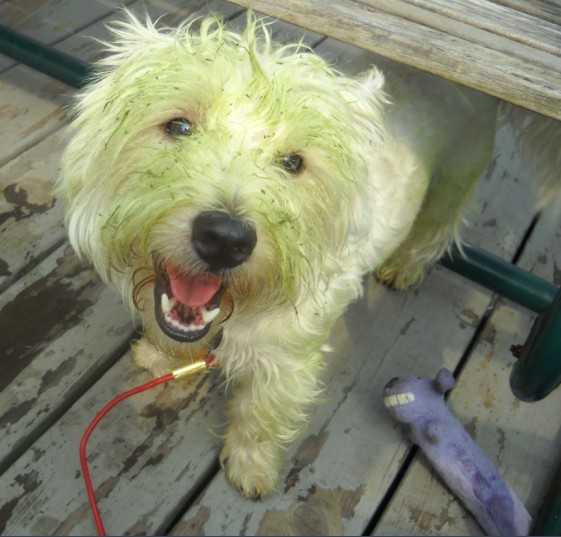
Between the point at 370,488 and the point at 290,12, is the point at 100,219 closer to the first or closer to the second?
the point at 290,12

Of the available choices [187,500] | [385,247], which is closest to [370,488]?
[187,500]

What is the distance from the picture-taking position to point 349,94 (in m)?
1.40

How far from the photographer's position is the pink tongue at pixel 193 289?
48.6 inches

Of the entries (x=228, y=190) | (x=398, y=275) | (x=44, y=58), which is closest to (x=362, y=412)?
(x=398, y=275)

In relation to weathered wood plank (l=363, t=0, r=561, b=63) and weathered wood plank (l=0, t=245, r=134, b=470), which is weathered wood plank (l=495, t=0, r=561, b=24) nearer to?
weathered wood plank (l=363, t=0, r=561, b=63)

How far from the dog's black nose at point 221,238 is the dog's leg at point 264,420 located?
0.51m

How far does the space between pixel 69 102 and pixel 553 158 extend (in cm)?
197

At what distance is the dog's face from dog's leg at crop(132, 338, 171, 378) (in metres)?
0.54

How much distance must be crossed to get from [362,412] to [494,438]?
1.33 feet

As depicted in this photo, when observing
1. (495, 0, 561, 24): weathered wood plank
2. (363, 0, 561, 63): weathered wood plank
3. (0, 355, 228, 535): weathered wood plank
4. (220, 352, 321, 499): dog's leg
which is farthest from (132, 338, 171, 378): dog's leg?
(495, 0, 561, 24): weathered wood plank

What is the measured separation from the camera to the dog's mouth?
4.10 feet

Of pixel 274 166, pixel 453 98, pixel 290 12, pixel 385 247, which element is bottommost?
pixel 385 247

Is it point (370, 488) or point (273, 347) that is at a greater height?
point (273, 347)

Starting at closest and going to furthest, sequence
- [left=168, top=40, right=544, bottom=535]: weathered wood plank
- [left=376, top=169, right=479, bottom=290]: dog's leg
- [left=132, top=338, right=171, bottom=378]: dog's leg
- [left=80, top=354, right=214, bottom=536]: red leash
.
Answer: [left=80, top=354, right=214, bottom=536]: red leash < [left=168, top=40, right=544, bottom=535]: weathered wood plank < [left=132, top=338, right=171, bottom=378]: dog's leg < [left=376, top=169, right=479, bottom=290]: dog's leg
